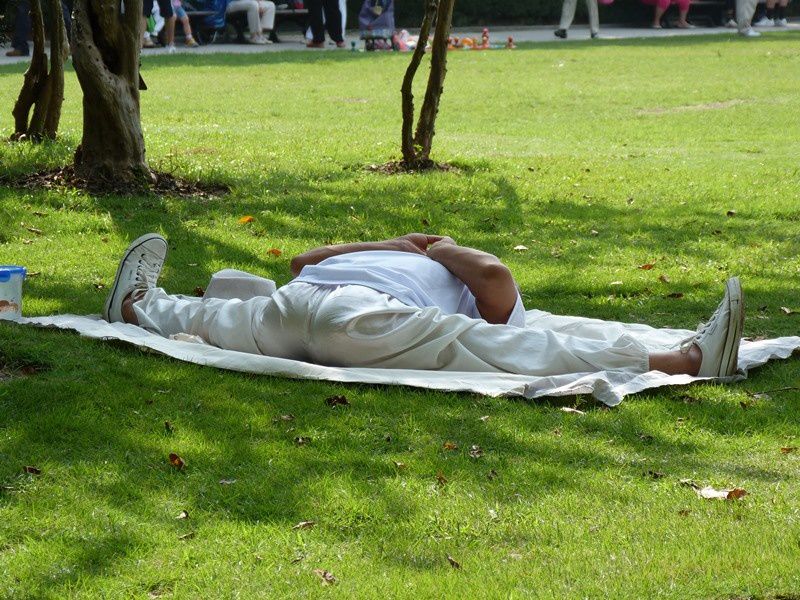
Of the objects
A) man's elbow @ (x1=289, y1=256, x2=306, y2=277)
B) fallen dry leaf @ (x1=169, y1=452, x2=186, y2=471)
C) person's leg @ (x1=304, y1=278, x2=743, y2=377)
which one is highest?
man's elbow @ (x1=289, y1=256, x2=306, y2=277)

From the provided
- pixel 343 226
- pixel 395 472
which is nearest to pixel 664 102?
pixel 343 226

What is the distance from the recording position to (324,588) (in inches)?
129

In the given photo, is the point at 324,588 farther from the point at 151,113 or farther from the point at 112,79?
the point at 151,113

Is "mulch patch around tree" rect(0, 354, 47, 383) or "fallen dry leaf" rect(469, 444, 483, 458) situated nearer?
"fallen dry leaf" rect(469, 444, 483, 458)

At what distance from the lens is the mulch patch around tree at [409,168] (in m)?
10.5

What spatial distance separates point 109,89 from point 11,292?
3564 mm

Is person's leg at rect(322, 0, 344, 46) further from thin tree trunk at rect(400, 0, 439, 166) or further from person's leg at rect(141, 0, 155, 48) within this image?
thin tree trunk at rect(400, 0, 439, 166)

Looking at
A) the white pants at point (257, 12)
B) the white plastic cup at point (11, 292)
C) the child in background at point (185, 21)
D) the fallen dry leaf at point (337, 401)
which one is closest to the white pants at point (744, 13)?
the white pants at point (257, 12)

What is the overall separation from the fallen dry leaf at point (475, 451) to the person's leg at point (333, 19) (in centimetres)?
2197

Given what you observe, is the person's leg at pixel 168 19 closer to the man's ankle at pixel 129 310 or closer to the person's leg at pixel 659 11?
the person's leg at pixel 659 11

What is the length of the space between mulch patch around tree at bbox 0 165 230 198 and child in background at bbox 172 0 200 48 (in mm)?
15231

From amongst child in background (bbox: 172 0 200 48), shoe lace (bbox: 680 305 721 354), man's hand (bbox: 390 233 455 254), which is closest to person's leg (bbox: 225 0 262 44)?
child in background (bbox: 172 0 200 48)

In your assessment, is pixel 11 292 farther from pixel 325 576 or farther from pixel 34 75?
pixel 34 75

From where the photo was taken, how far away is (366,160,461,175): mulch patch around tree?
1054 centimetres
